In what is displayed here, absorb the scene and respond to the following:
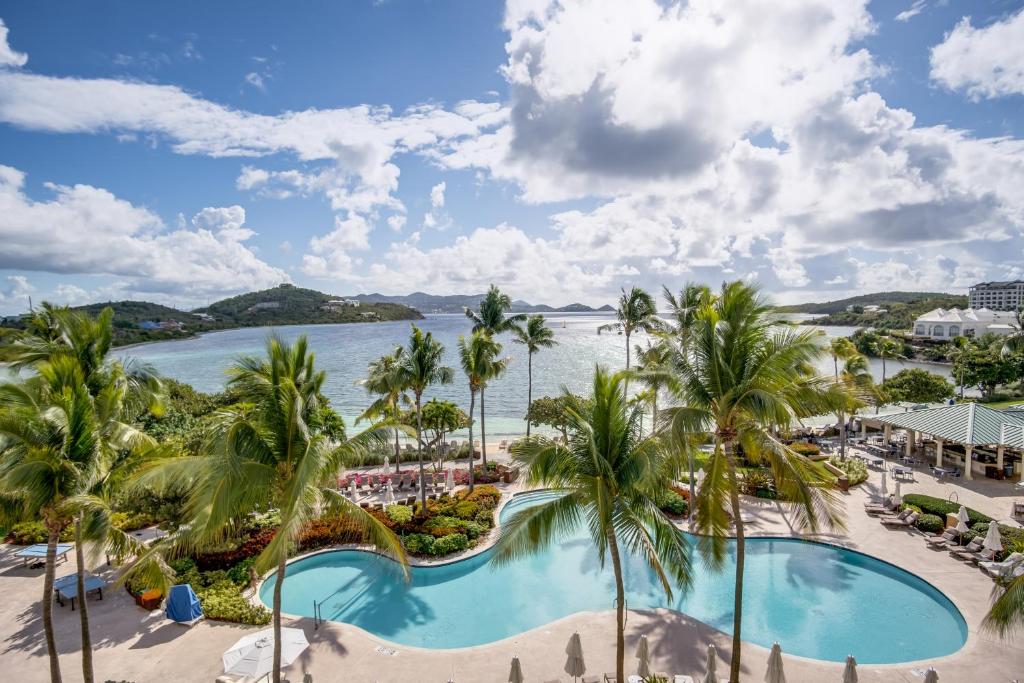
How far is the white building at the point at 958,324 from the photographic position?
300 feet

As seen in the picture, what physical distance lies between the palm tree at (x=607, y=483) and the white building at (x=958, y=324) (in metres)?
112

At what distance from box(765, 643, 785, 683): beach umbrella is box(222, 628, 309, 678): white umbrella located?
9.70 metres

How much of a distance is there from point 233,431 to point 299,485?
172cm

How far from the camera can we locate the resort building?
16188cm

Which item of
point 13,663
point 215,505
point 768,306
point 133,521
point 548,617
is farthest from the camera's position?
point 133,521

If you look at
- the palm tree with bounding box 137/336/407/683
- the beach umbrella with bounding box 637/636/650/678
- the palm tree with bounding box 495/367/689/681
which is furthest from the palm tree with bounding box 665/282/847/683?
the palm tree with bounding box 137/336/407/683

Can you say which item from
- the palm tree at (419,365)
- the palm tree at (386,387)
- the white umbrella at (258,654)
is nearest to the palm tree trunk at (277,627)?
the white umbrella at (258,654)

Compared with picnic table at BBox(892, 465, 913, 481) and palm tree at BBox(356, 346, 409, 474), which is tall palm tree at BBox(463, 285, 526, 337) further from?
picnic table at BBox(892, 465, 913, 481)

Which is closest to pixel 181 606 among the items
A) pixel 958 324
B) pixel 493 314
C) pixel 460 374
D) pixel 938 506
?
pixel 493 314

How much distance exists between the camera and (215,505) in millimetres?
8094

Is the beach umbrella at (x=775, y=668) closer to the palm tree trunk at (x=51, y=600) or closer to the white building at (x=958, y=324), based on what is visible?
the palm tree trunk at (x=51, y=600)

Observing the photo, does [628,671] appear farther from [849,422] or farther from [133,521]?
[849,422]

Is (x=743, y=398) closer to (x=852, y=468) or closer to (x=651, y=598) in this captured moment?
(x=651, y=598)

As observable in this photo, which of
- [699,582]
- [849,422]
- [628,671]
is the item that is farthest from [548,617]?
[849,422]
